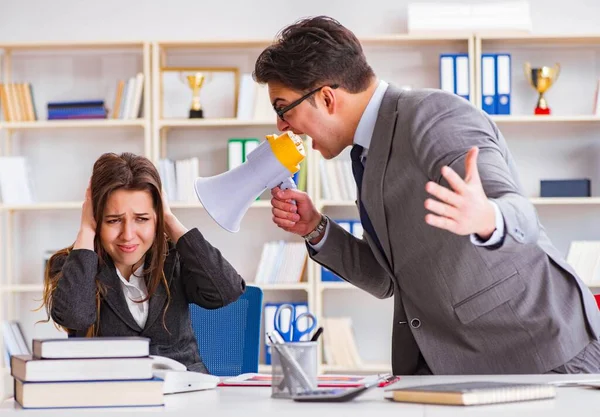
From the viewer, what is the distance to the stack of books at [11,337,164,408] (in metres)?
1.27

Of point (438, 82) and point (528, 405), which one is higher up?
point (438, 82)

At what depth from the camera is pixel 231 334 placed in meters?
2.19

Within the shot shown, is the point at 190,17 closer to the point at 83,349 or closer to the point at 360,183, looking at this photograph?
the point at 360,183

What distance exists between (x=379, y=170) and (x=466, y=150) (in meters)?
0.22

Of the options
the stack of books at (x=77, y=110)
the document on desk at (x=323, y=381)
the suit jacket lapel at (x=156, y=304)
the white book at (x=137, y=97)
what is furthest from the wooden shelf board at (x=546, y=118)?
the document on desk at (x=323, y=381)

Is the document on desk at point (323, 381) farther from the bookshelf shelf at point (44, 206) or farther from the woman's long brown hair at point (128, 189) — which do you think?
the bookshelf shelf at point (44, 206)

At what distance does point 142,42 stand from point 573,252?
7.99 ft

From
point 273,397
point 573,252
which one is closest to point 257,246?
point 573,252

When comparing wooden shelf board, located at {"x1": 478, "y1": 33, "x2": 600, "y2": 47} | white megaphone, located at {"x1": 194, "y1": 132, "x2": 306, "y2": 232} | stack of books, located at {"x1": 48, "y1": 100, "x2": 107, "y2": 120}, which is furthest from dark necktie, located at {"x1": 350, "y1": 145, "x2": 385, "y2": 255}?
stack of books, located at {"x1": 48, "y1": 100, "x2": 107, "y2": 120}

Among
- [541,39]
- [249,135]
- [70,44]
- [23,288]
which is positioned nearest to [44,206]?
[23,288]

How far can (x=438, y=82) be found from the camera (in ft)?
15.6

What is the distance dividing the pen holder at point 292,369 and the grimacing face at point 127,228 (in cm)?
92

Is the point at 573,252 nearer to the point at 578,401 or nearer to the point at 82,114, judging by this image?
the point at 82,114

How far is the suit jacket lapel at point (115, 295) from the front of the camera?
211 cm
